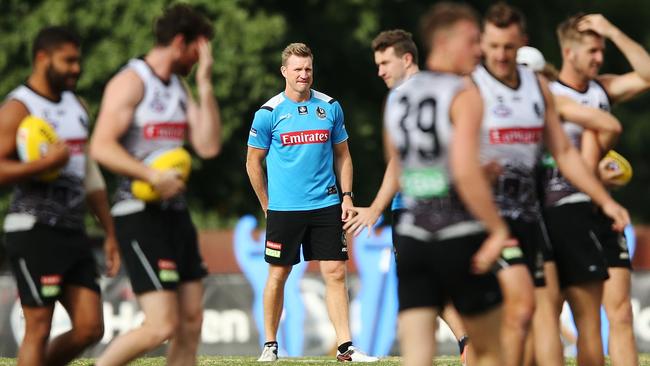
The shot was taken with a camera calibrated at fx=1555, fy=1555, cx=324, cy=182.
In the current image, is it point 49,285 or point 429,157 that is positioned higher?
point 429,157

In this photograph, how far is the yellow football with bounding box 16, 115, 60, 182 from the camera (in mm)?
8367

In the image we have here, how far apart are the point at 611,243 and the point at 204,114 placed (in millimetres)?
2709

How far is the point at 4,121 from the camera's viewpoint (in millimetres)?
8484

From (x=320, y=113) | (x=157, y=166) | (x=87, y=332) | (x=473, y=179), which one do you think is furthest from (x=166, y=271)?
(x=320, y=113)

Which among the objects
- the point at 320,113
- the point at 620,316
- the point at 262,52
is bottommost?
the point at 620,316

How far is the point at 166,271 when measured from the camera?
327 inches

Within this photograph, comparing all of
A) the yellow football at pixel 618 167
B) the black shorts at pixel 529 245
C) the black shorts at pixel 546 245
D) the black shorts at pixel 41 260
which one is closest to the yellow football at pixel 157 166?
the black shorts at pixel 41 260

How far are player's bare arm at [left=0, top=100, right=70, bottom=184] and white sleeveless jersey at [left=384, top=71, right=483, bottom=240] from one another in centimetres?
196

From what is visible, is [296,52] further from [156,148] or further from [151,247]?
[151,247]

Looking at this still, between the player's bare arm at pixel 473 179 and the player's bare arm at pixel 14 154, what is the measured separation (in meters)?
2.31

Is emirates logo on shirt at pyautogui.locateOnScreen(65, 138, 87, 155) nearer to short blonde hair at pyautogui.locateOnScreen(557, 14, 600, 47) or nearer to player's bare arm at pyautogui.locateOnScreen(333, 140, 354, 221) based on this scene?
short blonde hair at pyautogui.locateOnScreen(557, 14, 600, 47)

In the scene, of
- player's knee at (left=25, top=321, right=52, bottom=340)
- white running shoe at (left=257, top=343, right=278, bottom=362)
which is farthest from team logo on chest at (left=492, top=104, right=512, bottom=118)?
white running shoe at (left=257, top=343, right=278, bottom=362)

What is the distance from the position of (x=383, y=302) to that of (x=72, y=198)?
10.2m

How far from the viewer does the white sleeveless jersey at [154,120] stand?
8.27m
